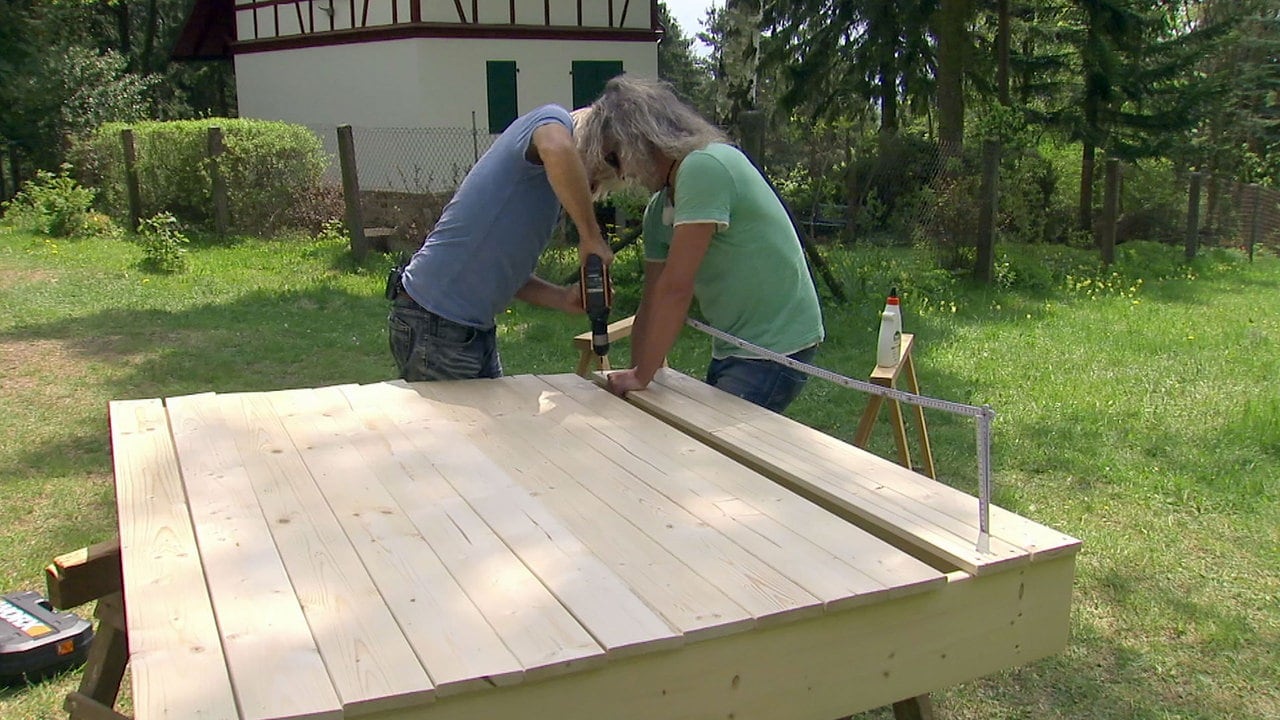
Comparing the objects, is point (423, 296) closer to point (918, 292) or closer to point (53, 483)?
point (53, 483)

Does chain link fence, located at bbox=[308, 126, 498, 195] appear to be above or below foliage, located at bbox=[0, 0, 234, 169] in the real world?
below

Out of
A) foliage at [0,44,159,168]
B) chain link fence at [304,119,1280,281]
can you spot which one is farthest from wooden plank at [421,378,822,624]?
foliage at [0,44,159,168]

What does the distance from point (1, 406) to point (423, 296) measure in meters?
3.72

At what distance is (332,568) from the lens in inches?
73.9

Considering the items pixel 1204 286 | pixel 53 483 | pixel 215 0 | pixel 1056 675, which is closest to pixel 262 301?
pixel 53 483

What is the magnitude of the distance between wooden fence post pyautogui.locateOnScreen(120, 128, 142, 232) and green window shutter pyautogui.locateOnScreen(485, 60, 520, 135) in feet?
20.5

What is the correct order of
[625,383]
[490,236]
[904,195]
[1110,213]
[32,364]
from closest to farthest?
[490,236] < [625,383] < [32,364] < [1110,213] < [904,195]

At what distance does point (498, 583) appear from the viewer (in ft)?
5.97

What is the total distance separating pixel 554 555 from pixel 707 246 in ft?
3.89

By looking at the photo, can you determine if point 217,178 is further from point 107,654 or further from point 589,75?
point 107,654

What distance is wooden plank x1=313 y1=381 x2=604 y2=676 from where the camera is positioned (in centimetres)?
157

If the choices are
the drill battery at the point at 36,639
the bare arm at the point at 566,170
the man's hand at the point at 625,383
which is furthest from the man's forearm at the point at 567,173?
the drill battery at the point at 36,639

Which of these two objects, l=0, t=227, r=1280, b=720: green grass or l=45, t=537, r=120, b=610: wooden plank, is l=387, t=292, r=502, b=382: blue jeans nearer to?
l=45, t=537, r=120, b=610: wooden plank

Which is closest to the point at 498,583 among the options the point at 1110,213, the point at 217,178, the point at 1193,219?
the point at 1110,213
